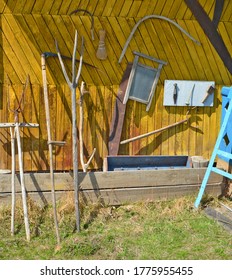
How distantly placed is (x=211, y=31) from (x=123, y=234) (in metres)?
3.34

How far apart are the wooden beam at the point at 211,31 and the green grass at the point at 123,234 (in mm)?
2257

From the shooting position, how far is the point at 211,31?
24.5 ft

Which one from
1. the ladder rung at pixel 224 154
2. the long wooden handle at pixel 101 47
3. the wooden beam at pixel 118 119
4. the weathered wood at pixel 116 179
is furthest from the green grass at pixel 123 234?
the long wooden handle at pixel 101 47

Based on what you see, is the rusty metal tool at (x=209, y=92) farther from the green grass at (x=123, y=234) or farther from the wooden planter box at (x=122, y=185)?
the green grass at (x=123, y=234)

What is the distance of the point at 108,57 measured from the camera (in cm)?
750

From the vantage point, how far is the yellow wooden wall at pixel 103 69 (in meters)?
7.20

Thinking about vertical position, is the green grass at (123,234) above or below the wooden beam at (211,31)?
below

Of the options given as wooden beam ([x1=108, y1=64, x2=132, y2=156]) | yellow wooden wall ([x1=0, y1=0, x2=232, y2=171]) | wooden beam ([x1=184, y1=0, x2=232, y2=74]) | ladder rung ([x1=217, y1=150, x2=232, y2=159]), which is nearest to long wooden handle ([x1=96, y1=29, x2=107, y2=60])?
yellow wooden wall ([x1=0, y1=0, x2=232, y2=171])

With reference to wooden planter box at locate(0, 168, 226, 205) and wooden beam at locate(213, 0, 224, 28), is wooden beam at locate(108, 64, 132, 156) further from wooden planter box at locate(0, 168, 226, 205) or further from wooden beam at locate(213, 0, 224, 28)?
wooden beam at locate(213, 0, 224, 28)

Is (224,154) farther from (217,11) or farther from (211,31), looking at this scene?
(217,11)

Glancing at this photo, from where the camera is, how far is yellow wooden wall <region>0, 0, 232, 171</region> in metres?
7.20

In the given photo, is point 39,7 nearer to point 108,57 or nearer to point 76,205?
point 108,57

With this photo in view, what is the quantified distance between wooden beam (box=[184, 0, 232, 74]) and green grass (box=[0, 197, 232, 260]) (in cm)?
226

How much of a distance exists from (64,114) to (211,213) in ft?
8.58
